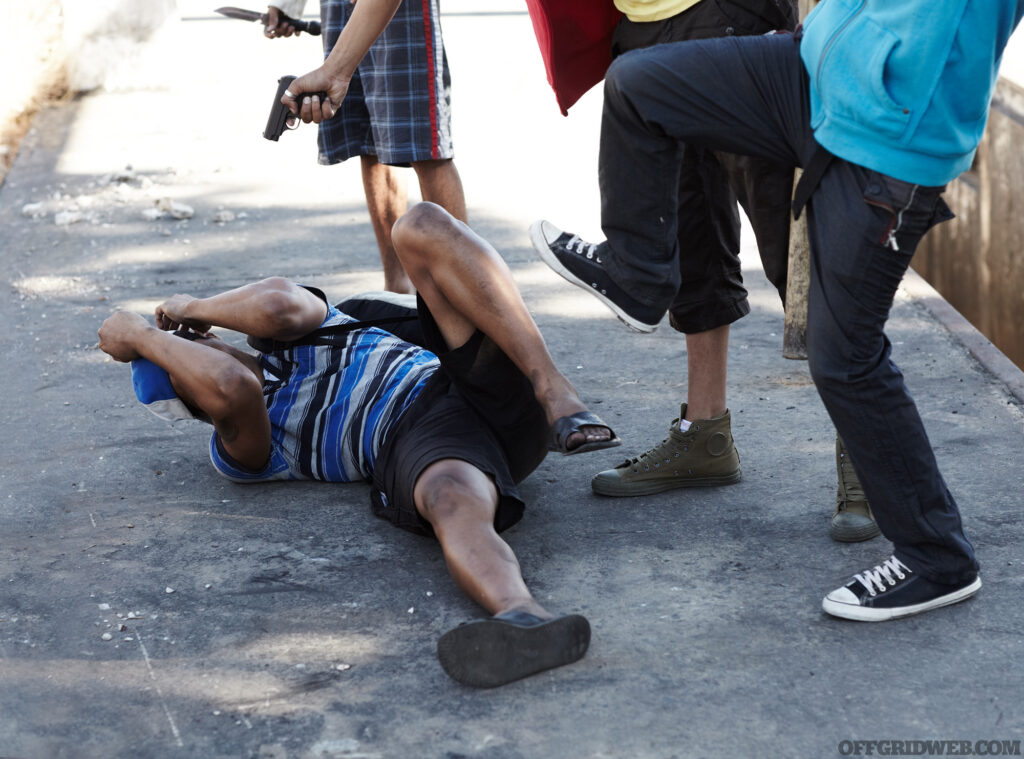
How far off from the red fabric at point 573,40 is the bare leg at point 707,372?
2.37 ft

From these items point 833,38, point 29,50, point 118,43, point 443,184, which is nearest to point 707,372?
point 833,38

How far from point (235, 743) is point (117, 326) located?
4.63 feet

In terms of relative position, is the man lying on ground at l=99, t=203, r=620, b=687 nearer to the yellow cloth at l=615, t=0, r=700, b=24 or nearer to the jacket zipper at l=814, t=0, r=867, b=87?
the yellow cloth at l=615, t=0, r=700, b=24

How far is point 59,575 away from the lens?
3.04m

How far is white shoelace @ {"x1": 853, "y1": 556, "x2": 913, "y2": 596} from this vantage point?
2.67m

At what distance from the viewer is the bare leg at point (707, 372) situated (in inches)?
131

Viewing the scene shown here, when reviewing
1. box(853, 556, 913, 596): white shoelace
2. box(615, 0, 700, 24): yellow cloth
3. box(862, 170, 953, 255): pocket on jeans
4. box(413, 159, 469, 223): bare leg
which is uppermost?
box(615, 0, 700, 24): yellow cloth

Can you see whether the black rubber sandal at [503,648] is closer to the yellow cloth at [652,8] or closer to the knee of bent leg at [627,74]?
the knee of bent leg at [627,74]

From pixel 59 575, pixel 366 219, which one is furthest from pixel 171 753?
pixel 366 219

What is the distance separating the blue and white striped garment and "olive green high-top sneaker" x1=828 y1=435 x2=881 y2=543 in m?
1.11

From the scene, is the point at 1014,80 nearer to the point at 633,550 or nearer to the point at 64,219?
the point at 633,550

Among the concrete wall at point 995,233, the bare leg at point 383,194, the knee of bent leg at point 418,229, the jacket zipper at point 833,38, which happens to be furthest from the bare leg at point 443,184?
the concrete wall at point 995,233

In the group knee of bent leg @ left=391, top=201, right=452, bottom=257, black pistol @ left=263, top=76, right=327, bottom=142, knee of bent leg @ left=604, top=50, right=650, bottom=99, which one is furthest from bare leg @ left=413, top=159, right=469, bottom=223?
knee of bent leg @ left=604, top=50, right=650, bottom=99

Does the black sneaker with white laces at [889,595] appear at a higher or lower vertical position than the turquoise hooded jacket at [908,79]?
lower
